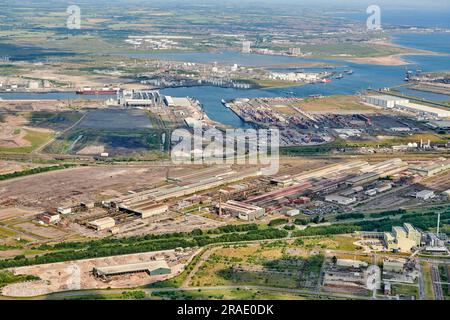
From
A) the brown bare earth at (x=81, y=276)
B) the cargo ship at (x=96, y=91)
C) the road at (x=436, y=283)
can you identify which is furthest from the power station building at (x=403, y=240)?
the cargo ship at (x=96, y=91)

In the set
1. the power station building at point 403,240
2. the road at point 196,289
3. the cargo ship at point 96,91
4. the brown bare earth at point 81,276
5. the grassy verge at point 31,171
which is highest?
the cargo ship at point 96,91

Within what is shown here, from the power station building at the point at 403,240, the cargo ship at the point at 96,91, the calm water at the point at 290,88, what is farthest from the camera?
the cargo ship at the point at 96,91

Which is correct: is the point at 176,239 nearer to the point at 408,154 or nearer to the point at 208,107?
the point at 408,154

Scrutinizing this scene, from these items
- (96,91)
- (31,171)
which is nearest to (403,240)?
(31,171)

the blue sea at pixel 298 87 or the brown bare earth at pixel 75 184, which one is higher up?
the blue sea at pixel 298 87

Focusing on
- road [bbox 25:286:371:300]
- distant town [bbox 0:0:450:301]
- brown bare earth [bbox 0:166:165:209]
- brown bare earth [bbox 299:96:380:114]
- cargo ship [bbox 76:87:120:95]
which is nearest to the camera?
road [bbox 25:286:371:300]

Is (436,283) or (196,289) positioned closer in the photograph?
(196,289)

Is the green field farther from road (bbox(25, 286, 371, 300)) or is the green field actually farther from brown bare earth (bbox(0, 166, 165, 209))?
road (bbox(25, 286, 371, 300))

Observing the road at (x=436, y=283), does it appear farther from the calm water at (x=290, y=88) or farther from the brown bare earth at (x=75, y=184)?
the calm water at (x=290, y=88)

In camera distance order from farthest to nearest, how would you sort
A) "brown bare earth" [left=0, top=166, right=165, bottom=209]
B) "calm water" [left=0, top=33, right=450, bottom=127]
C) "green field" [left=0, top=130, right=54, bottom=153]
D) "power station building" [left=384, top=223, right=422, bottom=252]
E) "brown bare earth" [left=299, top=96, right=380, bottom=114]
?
"calm water" [left=0, top=33, right=450, bottom=127], "brown bare earth" [left=299, top=96, right=380, bottom=114], "green field" [left=0, top=130, right=54, bottom=153], "brown bare earth" [left=0, top=166, right=165, bottom=209], "power station building" [left=384, top=223, right=422, bottom=252]

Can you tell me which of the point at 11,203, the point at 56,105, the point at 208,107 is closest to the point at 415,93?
the point at 208,107

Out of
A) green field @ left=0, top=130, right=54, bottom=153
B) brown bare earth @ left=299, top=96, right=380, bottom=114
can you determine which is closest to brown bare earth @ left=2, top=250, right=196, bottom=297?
green field @ left=0, top=130, right=54, bottom=153

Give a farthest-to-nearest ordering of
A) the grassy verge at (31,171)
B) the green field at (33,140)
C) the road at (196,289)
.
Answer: the green field at (33,140) < the grassy verge at (31,171) < the road at (196,289)

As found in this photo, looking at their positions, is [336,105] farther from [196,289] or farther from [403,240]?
[196,289]
